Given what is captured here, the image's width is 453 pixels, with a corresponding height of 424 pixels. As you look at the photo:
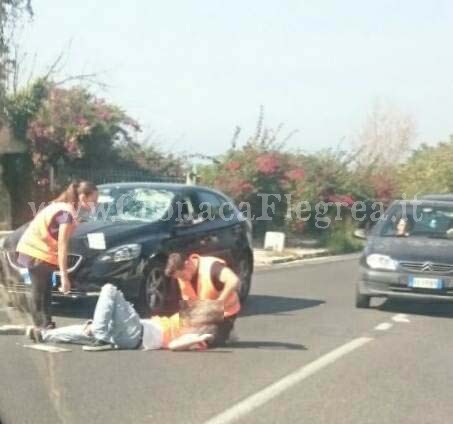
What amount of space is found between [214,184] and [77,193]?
51.5ft

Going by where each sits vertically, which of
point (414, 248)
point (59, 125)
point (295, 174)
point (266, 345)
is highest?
point (59, 125)

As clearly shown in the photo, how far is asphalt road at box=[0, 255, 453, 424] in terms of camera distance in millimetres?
6684

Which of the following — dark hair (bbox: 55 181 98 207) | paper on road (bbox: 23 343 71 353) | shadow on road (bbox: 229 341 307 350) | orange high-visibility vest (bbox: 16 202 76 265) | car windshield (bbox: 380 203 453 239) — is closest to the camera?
Result: paper on road (bbox: 23 343 71 353)

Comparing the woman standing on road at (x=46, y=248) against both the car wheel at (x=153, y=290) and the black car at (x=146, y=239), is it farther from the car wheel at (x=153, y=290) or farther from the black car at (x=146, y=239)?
the car wheel at (x=153, y=290)

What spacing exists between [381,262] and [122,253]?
3605 millimetres

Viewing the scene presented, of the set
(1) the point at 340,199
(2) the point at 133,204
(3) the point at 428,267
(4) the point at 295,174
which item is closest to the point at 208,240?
(2) the point at 133,204

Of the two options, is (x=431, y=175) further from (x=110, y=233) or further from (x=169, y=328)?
(x=169, y=328)

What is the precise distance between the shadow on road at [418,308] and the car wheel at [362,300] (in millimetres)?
219

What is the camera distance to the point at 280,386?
7.62m

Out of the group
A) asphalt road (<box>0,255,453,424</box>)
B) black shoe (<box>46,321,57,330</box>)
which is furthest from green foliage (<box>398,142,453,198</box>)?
black shoe (<box>46,321,57,330</box>)

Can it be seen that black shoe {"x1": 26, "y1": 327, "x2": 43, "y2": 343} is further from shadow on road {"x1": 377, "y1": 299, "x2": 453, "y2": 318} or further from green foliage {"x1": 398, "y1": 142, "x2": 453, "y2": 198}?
green foliage {"x1": 398, "y1": 142, "x2": 453, "y2": 198}

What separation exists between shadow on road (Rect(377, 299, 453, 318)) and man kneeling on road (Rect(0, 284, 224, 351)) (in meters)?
4.58

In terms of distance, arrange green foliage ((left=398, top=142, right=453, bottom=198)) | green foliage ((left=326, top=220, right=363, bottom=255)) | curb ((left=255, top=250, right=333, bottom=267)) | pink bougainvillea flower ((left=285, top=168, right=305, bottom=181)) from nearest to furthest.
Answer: curb ((left=255, top=250, right=333, bottom=267)), pink bougainvillea flower ((left=285, top=168, right=305, bottom=181)), green foliage ((left=326, top=220, right=363, bottom=255)), green foliage ((left=398, top=142, right=453, bottom=198))

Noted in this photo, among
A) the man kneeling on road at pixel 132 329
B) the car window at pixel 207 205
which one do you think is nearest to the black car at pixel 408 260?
the car window at pixel 207 205
